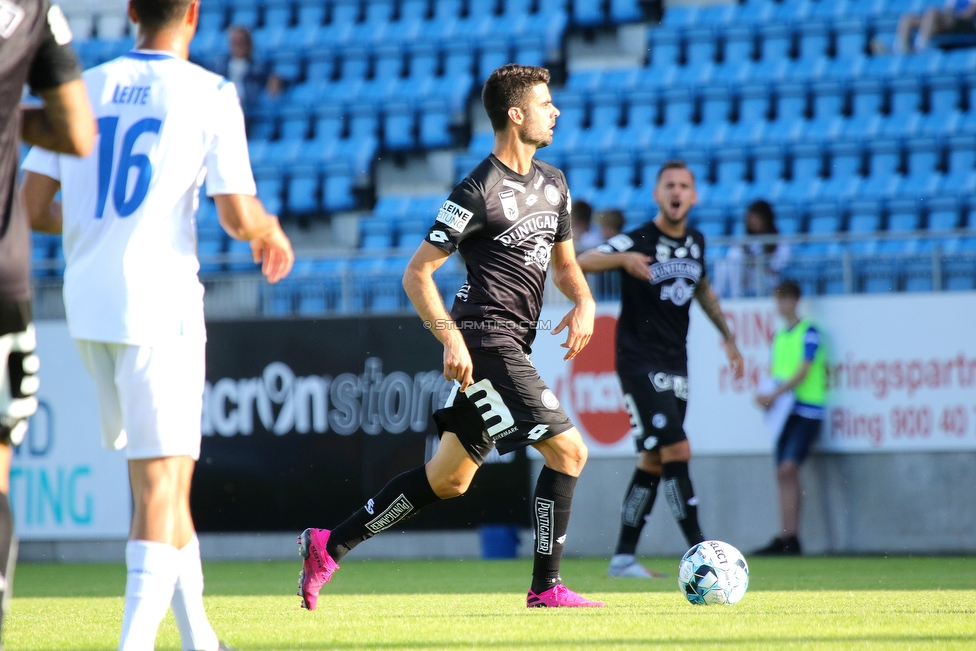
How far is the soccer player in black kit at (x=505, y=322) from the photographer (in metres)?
5.59

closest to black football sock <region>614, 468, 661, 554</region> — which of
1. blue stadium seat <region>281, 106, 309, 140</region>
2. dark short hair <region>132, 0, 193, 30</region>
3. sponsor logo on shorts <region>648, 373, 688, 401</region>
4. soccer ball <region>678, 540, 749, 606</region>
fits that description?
sponsor logo on shorts <region>648, 373, 688, 401</region>

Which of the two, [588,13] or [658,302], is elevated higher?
[588,13]

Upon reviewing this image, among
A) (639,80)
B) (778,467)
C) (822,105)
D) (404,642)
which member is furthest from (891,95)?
(404,642)

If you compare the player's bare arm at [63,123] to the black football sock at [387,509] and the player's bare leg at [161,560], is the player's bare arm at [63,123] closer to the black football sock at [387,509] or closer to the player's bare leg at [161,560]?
the player's bare leg at [161,560]

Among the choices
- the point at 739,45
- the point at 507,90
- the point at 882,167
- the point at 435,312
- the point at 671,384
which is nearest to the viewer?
the point at 435,312

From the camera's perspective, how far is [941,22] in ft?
45.3

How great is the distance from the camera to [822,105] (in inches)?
559

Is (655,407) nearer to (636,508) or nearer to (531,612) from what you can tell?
(636,508)

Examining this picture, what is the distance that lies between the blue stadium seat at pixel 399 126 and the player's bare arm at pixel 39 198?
39.6ft

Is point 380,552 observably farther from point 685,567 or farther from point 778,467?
point 685,567

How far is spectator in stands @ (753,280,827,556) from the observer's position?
33.0 ft

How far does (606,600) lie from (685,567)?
0.50m

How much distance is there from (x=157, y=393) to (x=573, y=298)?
260 centimetres

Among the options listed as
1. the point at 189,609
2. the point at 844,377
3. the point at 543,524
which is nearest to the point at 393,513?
the point at 543,524
